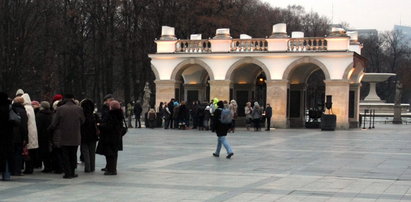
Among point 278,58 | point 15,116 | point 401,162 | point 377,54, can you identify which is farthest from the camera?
point 377,54

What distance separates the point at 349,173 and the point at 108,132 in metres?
5.34

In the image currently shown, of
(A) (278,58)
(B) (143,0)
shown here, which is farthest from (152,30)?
(A) (278,58)

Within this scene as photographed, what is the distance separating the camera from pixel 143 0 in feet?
164

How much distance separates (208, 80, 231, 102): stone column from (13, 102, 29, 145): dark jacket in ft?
77.6

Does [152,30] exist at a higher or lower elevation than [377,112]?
higher

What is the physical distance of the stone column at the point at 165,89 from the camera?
124 ft

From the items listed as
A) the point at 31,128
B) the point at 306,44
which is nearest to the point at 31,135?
the point at 31,128

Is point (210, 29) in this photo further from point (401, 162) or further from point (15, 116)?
point (15, 116)

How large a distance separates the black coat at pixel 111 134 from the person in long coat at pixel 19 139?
1620 millimetres

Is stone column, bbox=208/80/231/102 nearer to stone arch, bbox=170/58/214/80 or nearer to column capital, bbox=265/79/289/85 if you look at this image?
stone arch, bbox=170/58/214/80

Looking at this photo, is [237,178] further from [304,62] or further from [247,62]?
[247,62]

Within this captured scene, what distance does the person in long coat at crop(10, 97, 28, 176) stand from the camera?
13484 millimetres

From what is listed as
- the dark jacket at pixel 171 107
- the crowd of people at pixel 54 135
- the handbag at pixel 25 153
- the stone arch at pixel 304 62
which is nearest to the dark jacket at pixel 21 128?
the crowd of people at pixel 54 135

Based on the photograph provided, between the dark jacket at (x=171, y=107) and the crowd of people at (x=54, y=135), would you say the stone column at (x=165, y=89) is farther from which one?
the crowd of people at (x=54, y=135)
